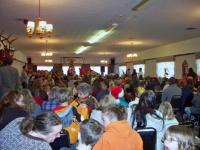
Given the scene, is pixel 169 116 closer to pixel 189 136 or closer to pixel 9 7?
pixel 189 136

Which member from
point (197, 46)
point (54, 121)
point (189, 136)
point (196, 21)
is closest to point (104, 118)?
point (54, 121)

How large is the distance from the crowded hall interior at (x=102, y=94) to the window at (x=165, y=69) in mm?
97

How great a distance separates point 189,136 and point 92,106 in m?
2.46

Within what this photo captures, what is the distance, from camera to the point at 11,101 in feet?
11.3

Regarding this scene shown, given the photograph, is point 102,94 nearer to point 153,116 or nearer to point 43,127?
point 153,116

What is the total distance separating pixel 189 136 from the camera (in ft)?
6.15

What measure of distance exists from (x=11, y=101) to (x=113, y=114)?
1304mm

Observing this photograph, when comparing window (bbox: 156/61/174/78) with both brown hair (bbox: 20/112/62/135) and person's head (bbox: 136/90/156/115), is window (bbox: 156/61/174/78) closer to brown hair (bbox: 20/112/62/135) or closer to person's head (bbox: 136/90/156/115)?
person's head (bbox: 136/90/156/115)

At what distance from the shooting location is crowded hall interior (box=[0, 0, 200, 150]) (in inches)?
93.2

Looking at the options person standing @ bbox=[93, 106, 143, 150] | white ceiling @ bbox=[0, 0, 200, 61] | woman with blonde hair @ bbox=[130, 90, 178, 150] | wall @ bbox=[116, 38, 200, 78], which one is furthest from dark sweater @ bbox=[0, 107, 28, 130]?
wall @ bbox=[116, 38, 200, 78]

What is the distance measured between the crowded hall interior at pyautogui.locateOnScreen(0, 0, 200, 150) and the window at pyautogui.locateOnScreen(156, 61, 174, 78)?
97 millimetres

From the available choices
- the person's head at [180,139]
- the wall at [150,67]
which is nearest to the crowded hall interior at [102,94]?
the person's head at [180,139]

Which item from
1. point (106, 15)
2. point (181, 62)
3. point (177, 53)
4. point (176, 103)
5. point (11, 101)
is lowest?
point (176, 103)

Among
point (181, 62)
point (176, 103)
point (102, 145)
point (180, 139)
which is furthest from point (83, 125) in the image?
point (181, 62)
